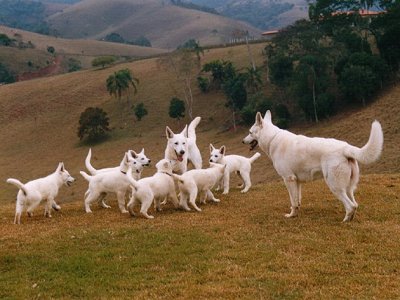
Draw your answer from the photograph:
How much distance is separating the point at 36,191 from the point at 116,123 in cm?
6010

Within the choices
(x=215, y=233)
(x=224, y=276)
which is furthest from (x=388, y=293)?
(x=215, y=233)

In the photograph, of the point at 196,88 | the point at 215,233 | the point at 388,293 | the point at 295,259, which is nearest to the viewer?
the point at 388,293

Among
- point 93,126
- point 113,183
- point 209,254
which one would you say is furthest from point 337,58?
point 209,254

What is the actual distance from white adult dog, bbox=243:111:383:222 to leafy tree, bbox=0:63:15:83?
110345 mm

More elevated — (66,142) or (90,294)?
(90,294)

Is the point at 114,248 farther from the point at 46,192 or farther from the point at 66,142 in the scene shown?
the point at 66,142

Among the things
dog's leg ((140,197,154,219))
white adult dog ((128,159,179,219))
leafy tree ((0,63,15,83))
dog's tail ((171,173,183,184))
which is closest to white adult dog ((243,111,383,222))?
dog's tail ((171,173,183,184))

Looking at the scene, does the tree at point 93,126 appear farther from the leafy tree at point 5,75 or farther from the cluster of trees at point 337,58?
the leafy tree at point 5,75

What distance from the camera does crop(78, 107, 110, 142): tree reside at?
6719cm

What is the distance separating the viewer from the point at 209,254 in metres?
8.98

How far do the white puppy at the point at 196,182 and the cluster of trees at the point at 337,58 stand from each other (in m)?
42.1

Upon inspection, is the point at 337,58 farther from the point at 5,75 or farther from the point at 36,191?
the point at 5,75

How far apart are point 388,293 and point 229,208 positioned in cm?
644

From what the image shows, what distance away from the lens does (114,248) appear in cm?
950
